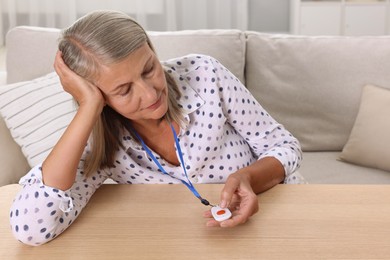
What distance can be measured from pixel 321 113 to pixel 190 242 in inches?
51.4

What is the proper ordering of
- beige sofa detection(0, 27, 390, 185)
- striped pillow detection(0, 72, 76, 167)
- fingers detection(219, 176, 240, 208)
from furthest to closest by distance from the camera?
beige sofa detection(0, 27, 390, 185)
striped pillow detection(0, 72, 76, 167)
fingers detection(219, 176, 240, 208)

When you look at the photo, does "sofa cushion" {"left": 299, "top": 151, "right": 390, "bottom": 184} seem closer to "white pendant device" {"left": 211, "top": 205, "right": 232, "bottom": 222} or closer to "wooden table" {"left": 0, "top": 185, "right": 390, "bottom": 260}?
"wooden table" {"left": 0, "top": 185, "right": 390, "bottom": 260}

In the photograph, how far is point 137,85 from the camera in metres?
1.23

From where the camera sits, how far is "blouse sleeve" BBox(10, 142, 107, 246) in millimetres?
1135

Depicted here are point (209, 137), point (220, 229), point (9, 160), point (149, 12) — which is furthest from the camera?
point (149, 12)

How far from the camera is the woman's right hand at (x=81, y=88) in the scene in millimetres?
1268

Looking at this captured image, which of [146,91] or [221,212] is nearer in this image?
[221,212]

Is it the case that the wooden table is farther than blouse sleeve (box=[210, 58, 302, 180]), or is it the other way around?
blouse sleeve (box=[210, 58, 302, 180])

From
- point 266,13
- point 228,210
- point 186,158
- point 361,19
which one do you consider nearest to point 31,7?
point 266,13

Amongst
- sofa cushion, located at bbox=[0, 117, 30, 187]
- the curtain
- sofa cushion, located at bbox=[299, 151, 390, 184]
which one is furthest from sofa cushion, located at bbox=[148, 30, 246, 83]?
the curtain

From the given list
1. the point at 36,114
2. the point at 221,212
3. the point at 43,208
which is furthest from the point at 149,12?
the point at 221,212

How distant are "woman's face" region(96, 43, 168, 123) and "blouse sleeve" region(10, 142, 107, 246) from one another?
0.21 metres

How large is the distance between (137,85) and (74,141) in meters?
0.18

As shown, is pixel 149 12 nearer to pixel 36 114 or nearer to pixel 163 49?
pixel 163 49
